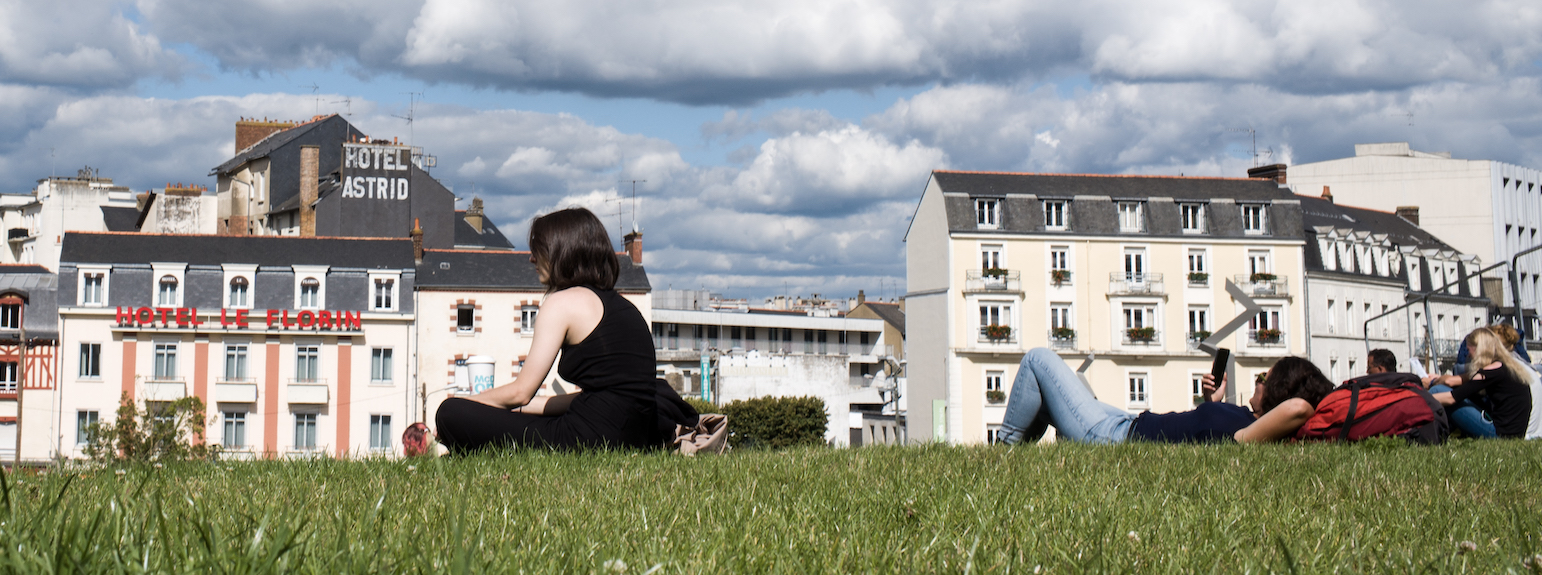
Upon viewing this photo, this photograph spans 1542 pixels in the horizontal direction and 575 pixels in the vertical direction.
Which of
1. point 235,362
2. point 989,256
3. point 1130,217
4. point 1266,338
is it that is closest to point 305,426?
point 235,362

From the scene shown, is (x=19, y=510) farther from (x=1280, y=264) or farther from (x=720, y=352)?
(x=720, y=352)

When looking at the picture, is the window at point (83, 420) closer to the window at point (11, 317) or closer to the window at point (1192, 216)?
the window at point (11, 317)

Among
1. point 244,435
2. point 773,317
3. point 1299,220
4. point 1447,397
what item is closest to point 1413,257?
point 1299,220

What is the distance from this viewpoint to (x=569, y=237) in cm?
599

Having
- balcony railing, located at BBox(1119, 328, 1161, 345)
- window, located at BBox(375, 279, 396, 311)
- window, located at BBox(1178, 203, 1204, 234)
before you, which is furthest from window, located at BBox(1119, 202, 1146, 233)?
window, located at BBox(375, 279, 396, 311)

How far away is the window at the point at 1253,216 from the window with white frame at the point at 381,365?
4402 cm

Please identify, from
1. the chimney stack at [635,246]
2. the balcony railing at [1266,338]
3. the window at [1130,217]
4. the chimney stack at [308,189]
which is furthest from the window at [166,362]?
the balcony railing at [1266,338]

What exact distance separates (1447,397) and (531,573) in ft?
31.7

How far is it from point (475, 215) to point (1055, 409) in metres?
69.1

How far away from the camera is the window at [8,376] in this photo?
50750 mm

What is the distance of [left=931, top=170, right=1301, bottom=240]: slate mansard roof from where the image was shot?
62375 mm

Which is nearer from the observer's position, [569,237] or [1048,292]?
[569,237]

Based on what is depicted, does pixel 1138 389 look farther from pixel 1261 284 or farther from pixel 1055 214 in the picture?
pixel 1055 214

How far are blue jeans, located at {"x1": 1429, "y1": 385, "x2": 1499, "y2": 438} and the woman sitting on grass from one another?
7.40 meters
